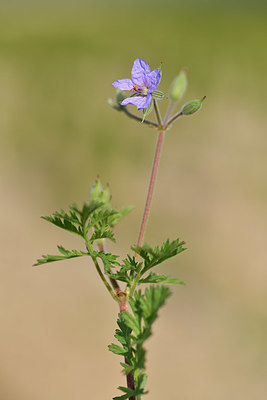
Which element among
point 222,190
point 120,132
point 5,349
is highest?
point 120,132

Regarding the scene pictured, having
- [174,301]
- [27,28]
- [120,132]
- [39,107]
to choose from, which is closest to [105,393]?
[174,301]

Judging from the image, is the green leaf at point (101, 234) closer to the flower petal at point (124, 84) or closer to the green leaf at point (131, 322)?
the green leaf at point (131, 322)

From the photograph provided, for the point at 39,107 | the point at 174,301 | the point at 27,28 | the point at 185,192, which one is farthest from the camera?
the point at 27,28

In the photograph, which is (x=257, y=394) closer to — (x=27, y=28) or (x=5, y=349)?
(x=5, y=349)

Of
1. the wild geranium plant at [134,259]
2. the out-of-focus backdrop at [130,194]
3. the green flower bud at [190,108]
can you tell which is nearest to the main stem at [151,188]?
the wild geranium plant at [134,259]

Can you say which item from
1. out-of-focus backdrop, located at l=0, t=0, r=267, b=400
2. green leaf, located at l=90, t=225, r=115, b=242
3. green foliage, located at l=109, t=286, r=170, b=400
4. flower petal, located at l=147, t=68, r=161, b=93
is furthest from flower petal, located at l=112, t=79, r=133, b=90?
out-of-focus backdrop, located at l=0, t=0, r=267, b=400

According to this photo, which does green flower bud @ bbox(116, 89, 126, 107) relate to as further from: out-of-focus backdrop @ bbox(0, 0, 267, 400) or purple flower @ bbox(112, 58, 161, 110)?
out-of-focus backdrop @ bbox(0, 0, 267, 400)
